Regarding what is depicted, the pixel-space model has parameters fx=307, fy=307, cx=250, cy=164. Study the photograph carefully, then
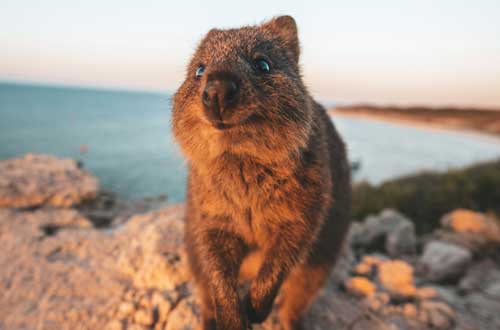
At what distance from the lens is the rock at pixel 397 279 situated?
4.23 m

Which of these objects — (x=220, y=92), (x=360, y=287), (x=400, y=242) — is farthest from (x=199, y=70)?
(x=400, y=242)

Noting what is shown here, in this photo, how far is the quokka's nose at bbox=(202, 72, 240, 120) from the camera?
6.20 feet

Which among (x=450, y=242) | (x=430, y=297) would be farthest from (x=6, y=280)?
(x=450, y=242)

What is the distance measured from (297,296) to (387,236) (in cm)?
370

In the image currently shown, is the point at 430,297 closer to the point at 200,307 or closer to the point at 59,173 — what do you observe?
the point at 200,307

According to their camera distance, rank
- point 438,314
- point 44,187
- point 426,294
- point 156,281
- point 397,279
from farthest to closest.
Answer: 1. point 44,187
2. point 397,279
3. point 426,294
4. point 438,314
5. point 156,281

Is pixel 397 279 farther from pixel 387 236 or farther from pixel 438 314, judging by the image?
pixel 387 236

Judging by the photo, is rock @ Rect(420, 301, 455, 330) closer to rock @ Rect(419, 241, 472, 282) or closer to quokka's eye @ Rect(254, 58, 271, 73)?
rock @ Rect(419, 241, 472, 282)

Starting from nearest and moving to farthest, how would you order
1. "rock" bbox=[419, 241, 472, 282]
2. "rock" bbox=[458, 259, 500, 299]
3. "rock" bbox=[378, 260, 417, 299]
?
"rock" bbox=[378, 260, 417, 299] < "rock" bbox=[458, 259, 500, 299] < "rock" bbox=[419, 241, 472, 282]

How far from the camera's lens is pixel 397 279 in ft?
14.5

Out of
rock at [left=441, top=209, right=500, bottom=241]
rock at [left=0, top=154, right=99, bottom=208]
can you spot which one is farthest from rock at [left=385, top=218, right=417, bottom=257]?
rock at [left=0, top=154, right=99, bottom=208]

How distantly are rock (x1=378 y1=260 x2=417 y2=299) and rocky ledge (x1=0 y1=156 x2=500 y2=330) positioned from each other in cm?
1

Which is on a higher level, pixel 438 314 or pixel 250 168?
pixel 250 168

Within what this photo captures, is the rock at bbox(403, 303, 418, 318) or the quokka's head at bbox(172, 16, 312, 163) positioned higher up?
the quokka's head at bbox(172, 16, 312, 163)
